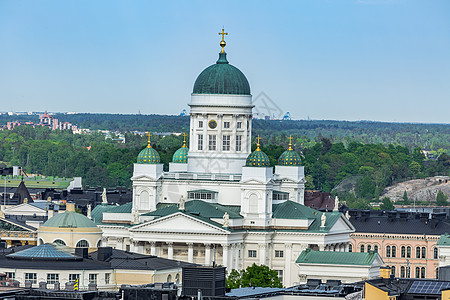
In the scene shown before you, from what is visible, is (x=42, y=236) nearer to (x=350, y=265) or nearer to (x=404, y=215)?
(x=350, y=265)

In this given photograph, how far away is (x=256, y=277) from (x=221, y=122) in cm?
2720

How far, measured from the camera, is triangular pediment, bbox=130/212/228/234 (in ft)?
523

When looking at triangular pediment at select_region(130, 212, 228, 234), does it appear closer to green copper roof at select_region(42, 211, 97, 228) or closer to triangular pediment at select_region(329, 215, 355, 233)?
triangular pediment at select_region(329, 215, 355, 233)

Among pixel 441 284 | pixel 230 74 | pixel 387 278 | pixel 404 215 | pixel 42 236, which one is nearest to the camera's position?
pixel 441 284

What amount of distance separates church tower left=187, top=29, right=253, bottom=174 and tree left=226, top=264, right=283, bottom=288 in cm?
1979

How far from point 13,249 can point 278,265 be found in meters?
28.4

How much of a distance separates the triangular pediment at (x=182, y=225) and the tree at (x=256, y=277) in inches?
352

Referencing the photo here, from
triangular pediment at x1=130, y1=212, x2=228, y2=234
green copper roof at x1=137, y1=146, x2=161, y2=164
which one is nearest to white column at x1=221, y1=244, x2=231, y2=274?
triangular pediment at x1=130, y1=212, x2=228, y2=234

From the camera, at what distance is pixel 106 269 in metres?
134

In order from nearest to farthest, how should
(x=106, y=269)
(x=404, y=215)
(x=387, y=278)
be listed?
1. (x=387, y=278)
2. (x=106, y=269)
3. (x=404, y=215)

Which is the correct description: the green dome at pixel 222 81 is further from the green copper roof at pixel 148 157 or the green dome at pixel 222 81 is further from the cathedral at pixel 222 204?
the green copper roof at pixel 148 157

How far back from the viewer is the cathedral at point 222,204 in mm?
160500

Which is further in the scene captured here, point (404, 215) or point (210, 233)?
point (404, 215)

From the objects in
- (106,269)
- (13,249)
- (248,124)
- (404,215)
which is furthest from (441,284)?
(404,215)
